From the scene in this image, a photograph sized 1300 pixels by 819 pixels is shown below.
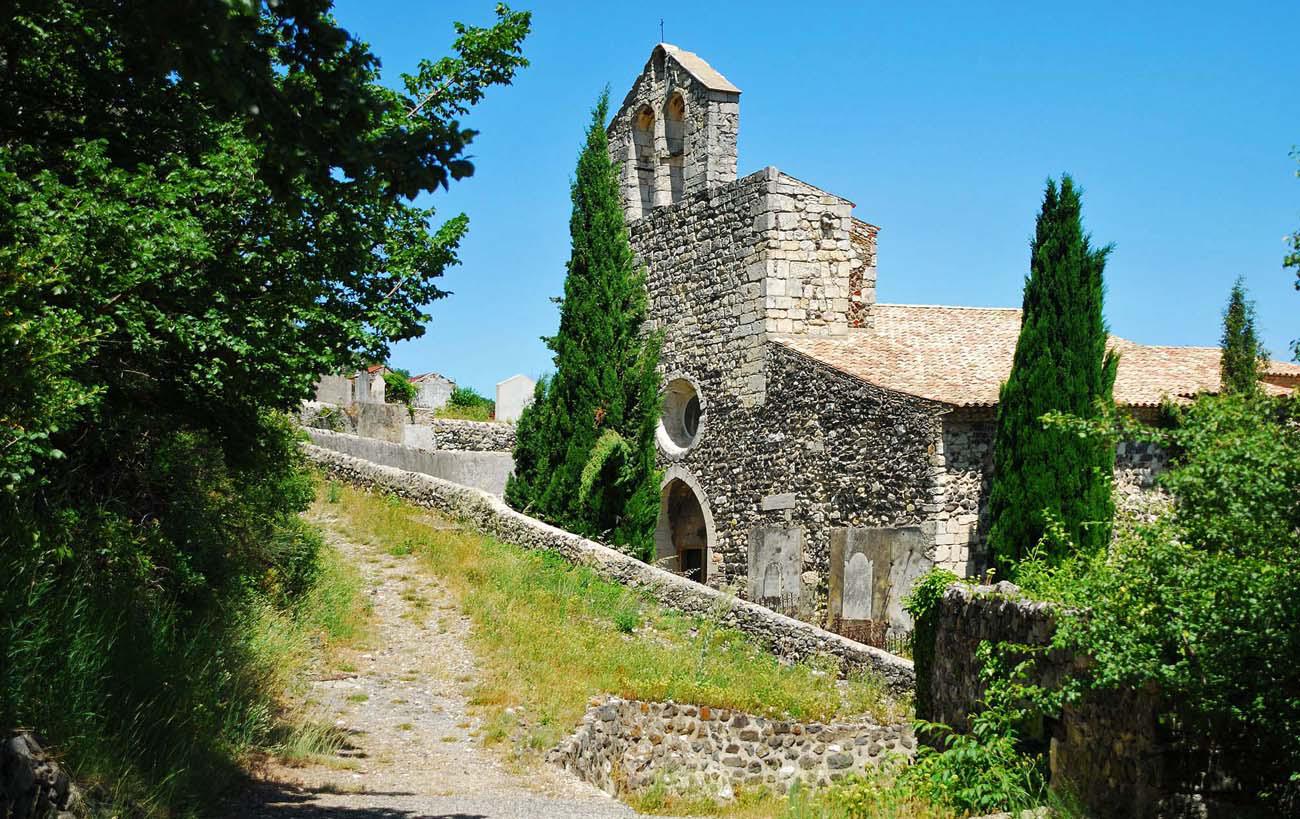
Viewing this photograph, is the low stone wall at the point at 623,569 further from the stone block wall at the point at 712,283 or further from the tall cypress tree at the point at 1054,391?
→ the stone block wall at the point at 712,283

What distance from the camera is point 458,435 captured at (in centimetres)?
2908

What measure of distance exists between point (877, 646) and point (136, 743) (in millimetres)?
10414

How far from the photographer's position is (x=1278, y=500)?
7078mm

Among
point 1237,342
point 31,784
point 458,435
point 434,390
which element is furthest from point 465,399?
point 31,784

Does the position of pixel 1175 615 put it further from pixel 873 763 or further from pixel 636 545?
pixel 636 545

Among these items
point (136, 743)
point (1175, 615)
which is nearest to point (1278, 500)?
point (1175, 615)

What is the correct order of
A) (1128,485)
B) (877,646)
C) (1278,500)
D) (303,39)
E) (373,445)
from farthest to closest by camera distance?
1. (373,445)
2. (1128,485)
3. (877,646)
4. (1278,500)
5. (303,39)

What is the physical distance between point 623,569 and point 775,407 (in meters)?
4.95

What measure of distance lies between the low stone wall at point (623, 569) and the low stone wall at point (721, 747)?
4.71ft

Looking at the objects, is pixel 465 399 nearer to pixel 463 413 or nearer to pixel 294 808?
pixel 463 413

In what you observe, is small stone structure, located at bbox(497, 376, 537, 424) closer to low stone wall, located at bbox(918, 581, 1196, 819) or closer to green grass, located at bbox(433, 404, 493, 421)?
green grass, located at bbox(433, 404, 493, 421)

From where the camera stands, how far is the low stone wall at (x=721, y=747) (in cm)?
1242

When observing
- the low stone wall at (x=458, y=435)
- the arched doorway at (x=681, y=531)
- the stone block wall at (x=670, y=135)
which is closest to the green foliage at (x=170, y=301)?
the stone block wall at (x=670, y=135)

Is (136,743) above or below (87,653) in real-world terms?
below
